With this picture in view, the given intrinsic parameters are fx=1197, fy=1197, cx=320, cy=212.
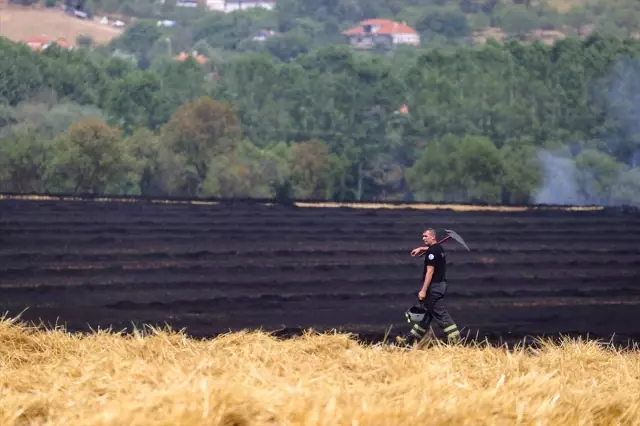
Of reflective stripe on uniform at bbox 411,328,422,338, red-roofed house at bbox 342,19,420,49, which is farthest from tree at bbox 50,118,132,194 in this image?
red-roofed house at bbox 342,19,420,49

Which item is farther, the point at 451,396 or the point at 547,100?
the point at 547,100

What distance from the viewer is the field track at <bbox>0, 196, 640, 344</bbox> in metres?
21.1

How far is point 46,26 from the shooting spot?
123m

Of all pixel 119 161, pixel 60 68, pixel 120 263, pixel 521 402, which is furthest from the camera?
pixel 60 68

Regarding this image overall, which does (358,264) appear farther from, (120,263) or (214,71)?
(214,71)

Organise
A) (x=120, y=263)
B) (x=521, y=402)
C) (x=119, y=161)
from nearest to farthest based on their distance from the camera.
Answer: (x=521, y=402), (x=120, y=263), (x=119, y=161)

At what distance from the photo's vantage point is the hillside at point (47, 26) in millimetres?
112062

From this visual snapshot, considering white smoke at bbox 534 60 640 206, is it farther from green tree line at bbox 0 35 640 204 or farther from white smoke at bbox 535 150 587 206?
green tree line at bbox 0 35 640 204

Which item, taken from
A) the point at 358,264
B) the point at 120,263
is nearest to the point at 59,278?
the point at 120,263

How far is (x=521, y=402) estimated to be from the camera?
382 inches

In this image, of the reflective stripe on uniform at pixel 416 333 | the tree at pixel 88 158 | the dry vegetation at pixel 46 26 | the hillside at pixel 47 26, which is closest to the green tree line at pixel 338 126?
the tree at pixel 88 158

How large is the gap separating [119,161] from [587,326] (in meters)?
43.5

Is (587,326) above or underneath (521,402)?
underneath

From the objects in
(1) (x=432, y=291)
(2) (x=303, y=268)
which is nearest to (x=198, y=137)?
(2) (x=303, y=268)
